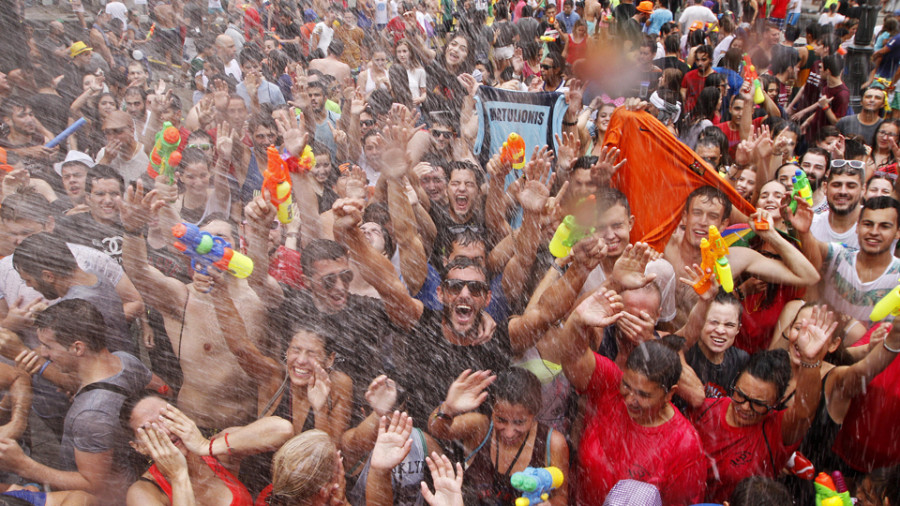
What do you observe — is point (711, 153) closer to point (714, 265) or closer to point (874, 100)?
point (874, 100)

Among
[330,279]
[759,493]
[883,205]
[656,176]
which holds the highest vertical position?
[883,205]

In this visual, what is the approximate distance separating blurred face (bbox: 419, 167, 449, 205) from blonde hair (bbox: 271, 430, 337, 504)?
261 centimetres

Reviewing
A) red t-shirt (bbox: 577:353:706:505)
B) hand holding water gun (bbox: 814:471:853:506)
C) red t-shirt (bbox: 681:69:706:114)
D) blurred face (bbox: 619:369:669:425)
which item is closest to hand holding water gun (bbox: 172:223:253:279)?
red t-shirt (bbox: 577:353:706:505)

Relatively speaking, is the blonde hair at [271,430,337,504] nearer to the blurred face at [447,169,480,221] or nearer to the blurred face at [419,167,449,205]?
the blurred face at [447,169,480,221]

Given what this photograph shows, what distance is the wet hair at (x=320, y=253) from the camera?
11.8ft

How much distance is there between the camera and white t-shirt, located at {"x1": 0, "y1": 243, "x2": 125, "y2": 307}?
3.75 m

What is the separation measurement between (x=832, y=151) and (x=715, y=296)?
10.4 ft

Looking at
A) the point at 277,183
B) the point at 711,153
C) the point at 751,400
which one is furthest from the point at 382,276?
the point at 711,153

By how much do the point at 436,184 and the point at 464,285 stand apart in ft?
5.69

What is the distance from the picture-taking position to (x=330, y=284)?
3.57 meters

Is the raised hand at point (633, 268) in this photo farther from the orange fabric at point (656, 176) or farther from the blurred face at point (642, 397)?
the orange fabric at point (656, 176)

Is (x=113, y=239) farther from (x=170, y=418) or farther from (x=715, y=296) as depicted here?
(x=715, y=296)

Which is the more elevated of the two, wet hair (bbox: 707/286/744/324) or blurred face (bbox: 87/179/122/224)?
blurred face (bbox: 87/179/122/224)

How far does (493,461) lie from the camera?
2.91m
